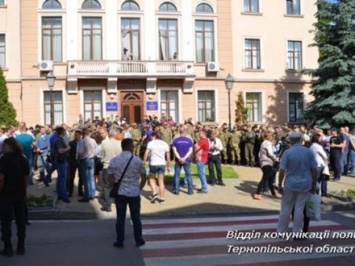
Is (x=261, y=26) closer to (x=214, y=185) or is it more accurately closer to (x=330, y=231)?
(x=214, y=185)

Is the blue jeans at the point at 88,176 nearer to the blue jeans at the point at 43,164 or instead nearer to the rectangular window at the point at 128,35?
the blue jeans at the point at 43,164

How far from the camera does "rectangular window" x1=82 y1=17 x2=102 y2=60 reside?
3241 cm

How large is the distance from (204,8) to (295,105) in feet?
32.3

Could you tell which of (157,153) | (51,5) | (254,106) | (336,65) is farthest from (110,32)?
(157,153)

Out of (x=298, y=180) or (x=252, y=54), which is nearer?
(x=298, y=180)

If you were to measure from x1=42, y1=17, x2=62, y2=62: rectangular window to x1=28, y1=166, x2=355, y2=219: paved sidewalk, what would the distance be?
18055 mm

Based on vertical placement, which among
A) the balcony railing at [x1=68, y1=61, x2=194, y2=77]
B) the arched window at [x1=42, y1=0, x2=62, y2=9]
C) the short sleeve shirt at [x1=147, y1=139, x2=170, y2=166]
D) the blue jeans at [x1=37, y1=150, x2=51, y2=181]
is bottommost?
the blue jeans at [x1=37, y1=150, x2=51, y2=181]

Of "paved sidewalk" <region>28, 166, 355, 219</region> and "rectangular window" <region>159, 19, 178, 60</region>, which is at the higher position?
"rectangular window" <region>159, 19, 178, 60</region>

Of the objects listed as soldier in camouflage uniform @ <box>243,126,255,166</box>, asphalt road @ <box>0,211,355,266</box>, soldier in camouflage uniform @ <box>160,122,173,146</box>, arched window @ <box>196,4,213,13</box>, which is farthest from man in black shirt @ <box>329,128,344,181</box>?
arched window @ <box>196,4,213,13</box>

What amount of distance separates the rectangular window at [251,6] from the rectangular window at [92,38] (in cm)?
1052

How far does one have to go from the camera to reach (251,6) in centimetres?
3547

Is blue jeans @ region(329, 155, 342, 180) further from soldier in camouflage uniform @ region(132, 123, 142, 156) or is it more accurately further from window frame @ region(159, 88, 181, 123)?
window frame @ region(159, 88, 181, 123)

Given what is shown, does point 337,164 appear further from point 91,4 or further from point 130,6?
point 91,4

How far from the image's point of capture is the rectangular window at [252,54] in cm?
3525
